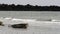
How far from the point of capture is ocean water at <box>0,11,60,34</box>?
1.75m

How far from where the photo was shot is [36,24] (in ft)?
6.01

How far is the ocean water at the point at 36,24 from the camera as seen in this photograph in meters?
1.75

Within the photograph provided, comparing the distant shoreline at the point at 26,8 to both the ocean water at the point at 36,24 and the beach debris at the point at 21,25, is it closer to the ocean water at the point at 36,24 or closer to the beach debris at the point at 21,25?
the ocean water at the point at 36,24

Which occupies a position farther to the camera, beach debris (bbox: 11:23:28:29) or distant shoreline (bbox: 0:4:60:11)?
distant shoreline (bbox: 0:4:60:11)

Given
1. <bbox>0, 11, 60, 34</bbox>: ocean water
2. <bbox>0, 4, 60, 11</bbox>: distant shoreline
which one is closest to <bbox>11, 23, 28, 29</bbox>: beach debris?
<bbox>0, 11, 60, 34</bbox>: ocean water

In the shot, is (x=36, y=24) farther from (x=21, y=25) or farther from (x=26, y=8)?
(x=26, y=8)

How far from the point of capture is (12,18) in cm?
192

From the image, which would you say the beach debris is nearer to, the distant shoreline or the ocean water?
the ocean water

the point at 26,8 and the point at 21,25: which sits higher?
the point at 26,8

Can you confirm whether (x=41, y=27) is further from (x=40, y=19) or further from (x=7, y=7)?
(x=7, y=7)

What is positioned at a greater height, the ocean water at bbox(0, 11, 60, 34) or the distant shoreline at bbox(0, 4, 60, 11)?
the distant shoreline at bbox(0, 4, 60, 11)

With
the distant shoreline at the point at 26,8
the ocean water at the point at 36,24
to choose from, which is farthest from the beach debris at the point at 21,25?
the distant shoreline at the point at 26,8

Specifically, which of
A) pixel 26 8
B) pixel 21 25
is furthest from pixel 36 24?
pixel 26 8

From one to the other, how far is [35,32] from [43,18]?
13.8 inches
